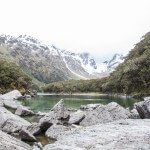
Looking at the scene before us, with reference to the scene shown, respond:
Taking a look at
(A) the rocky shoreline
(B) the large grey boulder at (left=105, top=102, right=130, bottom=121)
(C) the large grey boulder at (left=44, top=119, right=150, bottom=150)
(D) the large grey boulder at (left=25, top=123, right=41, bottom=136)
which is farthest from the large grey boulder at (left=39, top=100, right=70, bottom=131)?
Result: (C) the large grey boulder at (left=44, top=119, right=150, bottom=150)

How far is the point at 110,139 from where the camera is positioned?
73.0ft

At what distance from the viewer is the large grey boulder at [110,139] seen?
67.6 feet

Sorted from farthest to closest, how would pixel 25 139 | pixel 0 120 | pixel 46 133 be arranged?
1. pixel 0 120
2. pixel 46 133
3. pixel 25 139

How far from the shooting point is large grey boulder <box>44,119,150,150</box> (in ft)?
67.6

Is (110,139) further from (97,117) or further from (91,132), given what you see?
(97,117)

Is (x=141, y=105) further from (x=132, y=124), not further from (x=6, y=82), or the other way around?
(x=6, y=82)

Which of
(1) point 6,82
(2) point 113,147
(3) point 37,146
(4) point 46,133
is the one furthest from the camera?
(1) point 6,82

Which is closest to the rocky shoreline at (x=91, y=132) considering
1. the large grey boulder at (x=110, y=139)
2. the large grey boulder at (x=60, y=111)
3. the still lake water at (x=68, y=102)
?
the large grey boulder at (x=110, y=139)

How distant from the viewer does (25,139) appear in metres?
31.8

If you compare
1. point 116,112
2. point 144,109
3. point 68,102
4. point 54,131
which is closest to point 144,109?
point 144,109

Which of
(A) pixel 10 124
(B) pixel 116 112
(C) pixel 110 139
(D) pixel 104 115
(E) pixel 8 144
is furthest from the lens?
(B) pixel 116 112

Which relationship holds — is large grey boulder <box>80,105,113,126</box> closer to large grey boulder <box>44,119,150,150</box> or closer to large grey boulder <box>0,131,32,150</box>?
large grey boulder <box>44,119,150,150</box>

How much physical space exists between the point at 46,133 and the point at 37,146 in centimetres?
887

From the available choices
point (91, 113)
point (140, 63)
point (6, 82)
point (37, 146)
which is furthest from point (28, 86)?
point (37, 146)
